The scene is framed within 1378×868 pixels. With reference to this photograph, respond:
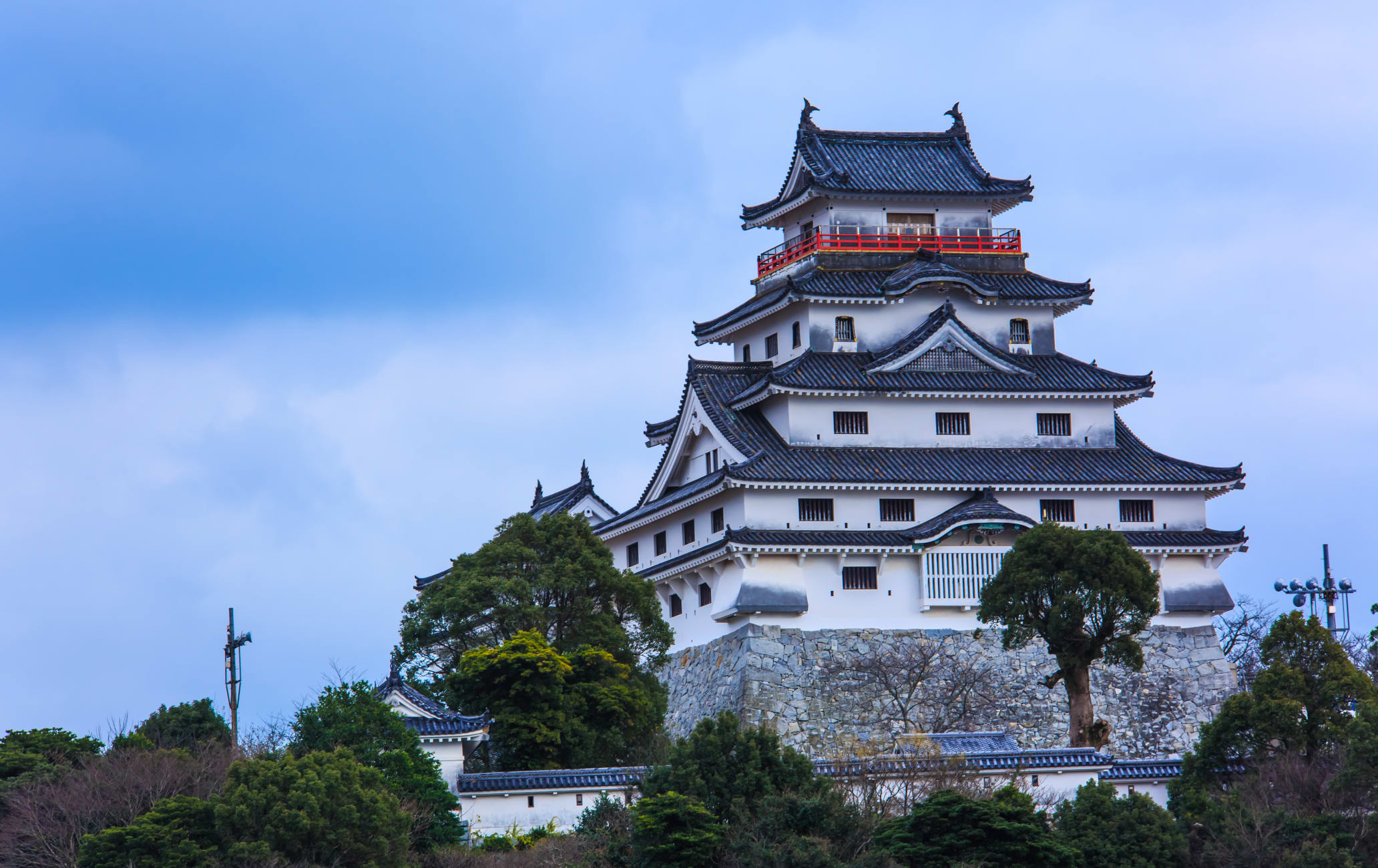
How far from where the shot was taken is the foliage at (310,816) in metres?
32.5

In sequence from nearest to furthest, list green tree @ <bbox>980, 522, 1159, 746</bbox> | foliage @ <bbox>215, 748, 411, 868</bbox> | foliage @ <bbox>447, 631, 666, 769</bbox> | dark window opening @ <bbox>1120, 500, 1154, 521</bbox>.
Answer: foliage @ <bbox>215, 748, 411, 868</bbox> → foliage @ <bbox>447, 631, 666, 769</bbox> → green tree @ <bbox>980, 522, 1159, 746</bbox> → dark window opening @ <bbox>1120, 500, 1154, 521</bbox>

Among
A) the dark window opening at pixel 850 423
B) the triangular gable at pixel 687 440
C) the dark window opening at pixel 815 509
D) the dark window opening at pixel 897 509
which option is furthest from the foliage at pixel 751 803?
the dark window opening at pixel 850 423

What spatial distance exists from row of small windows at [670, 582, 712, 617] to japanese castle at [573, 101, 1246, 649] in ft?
0.25

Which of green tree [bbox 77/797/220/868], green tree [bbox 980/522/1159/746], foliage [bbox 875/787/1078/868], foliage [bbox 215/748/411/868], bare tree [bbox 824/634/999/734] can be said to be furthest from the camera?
bare tree [bbox 824/634/999/734]

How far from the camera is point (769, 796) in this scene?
32875 millimetres

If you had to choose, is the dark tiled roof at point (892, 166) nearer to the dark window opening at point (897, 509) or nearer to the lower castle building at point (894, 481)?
the lower castle building at point (894, 481)

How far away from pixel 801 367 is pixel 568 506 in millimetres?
12538

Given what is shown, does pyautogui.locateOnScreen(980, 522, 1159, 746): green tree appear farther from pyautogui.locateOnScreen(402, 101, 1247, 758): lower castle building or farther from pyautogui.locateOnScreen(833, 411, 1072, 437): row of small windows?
pyautogui.locateOnScreen(833, 411, 1072, 437): row of small windows

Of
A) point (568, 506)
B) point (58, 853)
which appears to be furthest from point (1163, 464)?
point (58, 853)

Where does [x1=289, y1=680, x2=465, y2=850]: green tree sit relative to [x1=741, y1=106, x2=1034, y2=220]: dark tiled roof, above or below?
below

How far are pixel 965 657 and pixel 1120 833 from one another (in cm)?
1601

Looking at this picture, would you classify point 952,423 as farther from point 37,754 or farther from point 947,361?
point 37,754

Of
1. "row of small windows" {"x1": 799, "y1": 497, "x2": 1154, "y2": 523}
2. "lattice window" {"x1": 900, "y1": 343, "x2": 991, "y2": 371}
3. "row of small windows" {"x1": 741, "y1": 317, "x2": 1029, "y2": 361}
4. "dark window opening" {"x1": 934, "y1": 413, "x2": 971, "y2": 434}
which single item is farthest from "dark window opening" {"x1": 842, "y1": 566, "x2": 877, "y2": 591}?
"row of small windows" {"x1": 741, "y1": 317, "x2": 1029, "y2": 361}

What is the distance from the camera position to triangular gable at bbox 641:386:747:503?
5100 centimetres
